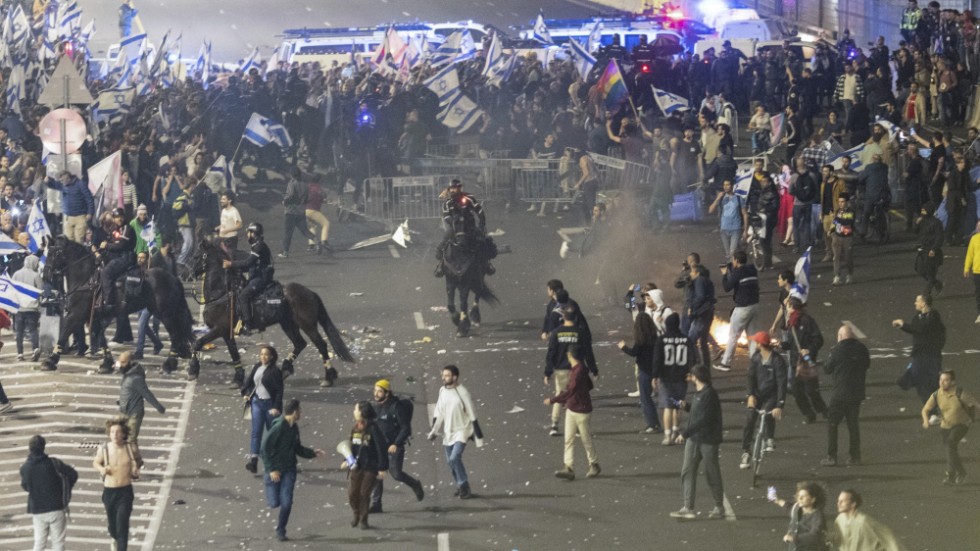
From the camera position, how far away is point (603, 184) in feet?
108

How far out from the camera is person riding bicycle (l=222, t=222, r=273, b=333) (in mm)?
21766

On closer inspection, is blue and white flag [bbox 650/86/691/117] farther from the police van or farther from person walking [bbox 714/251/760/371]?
the police van

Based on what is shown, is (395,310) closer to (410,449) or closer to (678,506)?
(410,449)

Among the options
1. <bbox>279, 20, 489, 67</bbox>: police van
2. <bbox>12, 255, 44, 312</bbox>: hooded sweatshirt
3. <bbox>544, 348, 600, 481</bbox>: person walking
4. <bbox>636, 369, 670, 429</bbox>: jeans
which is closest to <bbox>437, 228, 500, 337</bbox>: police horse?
<bbox>636, 369, 670, 429</bbox>: jeans

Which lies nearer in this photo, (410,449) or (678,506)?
(678,506)

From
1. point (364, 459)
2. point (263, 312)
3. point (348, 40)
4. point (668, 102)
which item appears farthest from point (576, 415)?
point (348, 40)

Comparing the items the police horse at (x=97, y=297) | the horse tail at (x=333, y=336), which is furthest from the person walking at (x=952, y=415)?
the police horse at (x=97, y=297)

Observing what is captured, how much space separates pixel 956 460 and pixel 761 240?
10.1 metres

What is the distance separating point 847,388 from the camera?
56.3ft

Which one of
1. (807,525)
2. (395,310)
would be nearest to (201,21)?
(395,310)

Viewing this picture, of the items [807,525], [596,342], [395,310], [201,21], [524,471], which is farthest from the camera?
[201,21]

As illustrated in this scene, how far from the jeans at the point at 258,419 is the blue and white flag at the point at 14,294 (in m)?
6.40

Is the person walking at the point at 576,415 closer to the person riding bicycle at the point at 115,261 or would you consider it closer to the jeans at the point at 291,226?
the person riding bicycle at the point at 115,261

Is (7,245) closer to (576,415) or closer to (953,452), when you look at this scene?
(576,415)
